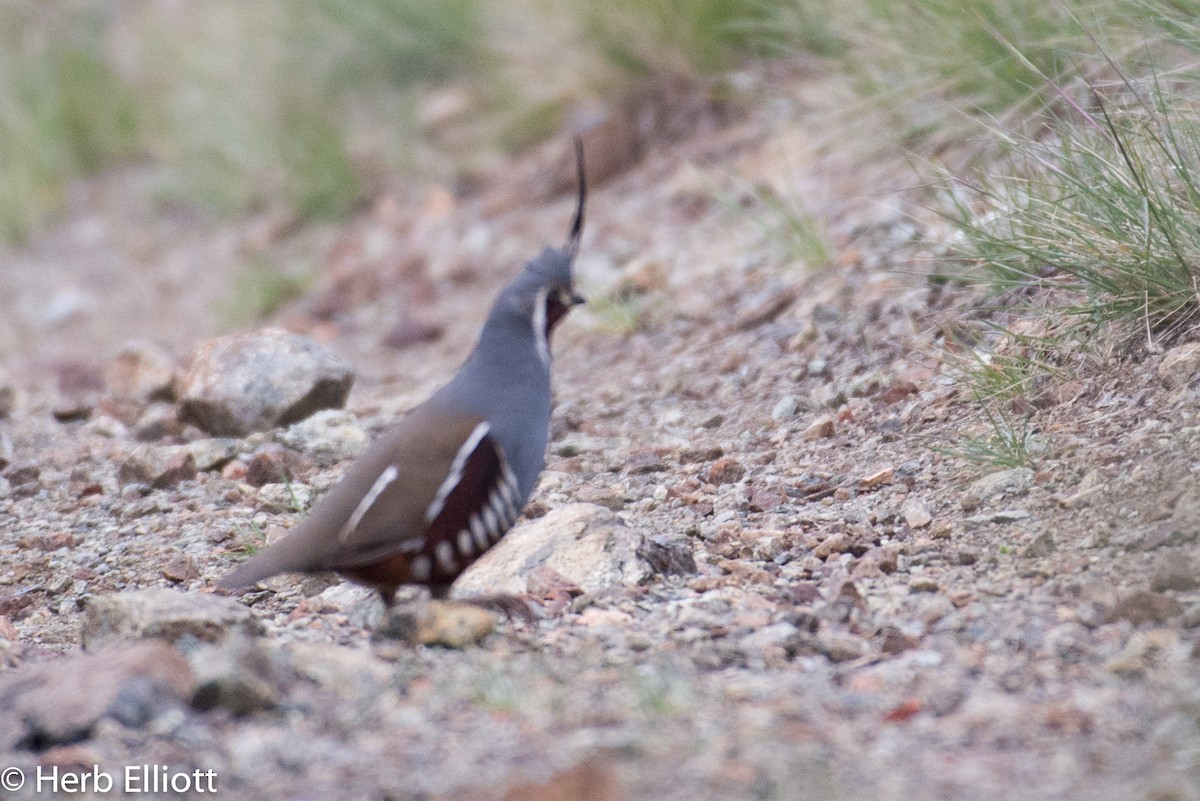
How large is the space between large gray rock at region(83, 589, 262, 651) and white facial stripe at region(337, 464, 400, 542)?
275mm

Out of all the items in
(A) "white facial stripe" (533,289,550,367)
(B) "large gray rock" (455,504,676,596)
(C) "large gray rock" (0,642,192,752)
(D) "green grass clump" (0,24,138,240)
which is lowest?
(B) "large gray rock" (455,504,676,596)

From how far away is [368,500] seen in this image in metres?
3.10

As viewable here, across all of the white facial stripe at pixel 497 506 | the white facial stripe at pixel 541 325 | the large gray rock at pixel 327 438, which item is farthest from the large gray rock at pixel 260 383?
the white facial stripe at pixel 497 506

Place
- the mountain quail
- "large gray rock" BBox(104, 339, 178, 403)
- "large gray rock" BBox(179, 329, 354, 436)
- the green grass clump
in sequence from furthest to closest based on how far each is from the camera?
the green grass clump < "large gray rock" BBox(104, 339, 178, 403) < "large gray rock" BBox(179, 329, 354, 436) < the mountain quail

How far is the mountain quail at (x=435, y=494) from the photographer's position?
3.06m

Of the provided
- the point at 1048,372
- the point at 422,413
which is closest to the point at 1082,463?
the point at 1048,372

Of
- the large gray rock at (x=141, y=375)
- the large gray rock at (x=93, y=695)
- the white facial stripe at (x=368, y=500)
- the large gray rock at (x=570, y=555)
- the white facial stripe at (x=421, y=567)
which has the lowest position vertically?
the large gray rock at (x=570, y=555)

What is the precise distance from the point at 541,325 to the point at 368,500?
64 cm

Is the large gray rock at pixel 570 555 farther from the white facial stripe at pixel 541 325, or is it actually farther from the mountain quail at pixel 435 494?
the white facial stripe at pixel 541 325

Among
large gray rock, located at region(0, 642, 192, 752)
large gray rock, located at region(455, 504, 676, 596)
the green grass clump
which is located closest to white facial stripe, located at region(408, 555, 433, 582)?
large gray rock, located at region(455, 504, 676, 596)

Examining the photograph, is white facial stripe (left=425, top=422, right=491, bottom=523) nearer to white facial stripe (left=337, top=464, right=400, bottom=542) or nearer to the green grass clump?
white facial stripe (left=337, top=464, right=400, bottom=542)

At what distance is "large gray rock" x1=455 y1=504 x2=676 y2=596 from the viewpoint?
10.9ft

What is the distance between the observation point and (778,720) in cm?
250

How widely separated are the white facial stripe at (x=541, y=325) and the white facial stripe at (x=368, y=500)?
497 millimetres
